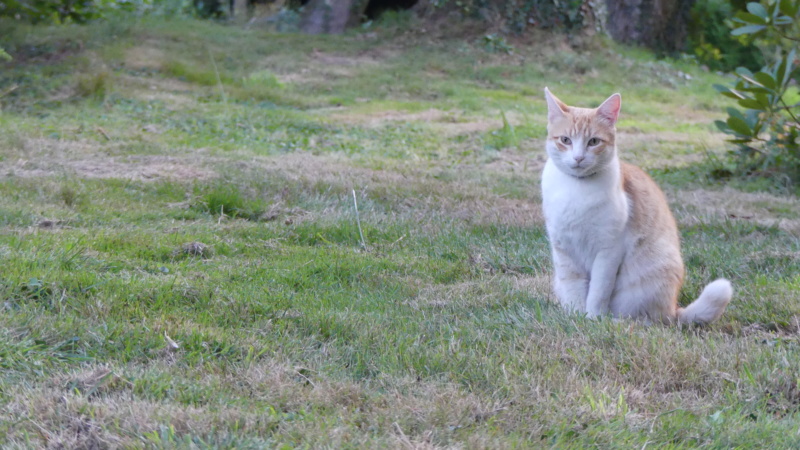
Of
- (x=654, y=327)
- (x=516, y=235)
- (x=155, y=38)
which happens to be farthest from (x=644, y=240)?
(x=155, y=38)

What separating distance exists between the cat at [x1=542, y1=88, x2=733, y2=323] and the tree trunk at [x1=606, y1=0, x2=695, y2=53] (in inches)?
509

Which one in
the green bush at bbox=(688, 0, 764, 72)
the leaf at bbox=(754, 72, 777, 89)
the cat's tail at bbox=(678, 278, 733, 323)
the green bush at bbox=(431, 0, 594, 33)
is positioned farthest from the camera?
the green bush at bbox=(688, 0, 764, 72)

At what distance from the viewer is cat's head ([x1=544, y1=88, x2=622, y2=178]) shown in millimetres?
3303

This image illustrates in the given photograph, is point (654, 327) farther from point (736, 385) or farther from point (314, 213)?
point (314, 213)

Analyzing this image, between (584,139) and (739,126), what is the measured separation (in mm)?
3863

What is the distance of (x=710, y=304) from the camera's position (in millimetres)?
3123

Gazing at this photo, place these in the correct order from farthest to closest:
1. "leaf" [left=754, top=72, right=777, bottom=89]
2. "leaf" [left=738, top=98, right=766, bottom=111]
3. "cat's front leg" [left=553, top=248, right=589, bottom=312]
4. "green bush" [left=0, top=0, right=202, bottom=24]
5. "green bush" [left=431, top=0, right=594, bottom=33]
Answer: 1. "green bush" [left=431, top=0, right=594, bottom=33]
2. "green bush" [left=0, top=0, right=202, bottom=24]
3. "leaf" [left=738, top=98, right=766, bottom=111]
4. "leaf" [left=754, top=72, right=777, bottom=89]
5. "cat's front leg" [left=553, top=248, right=589, bottom=312]

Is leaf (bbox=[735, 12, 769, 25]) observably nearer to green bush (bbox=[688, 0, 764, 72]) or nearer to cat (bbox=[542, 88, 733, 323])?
cat (bbox=[542, 88, 733, 323])

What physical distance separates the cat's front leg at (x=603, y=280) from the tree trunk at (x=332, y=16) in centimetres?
1239

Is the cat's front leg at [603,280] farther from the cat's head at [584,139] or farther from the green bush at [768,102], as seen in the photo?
the green bush at [768,102]

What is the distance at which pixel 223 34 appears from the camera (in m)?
13.7

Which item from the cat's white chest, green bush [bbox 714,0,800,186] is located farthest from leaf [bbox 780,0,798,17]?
the cat's white chest

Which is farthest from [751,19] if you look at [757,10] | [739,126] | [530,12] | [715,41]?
[715,41]

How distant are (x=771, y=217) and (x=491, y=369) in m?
3.77
